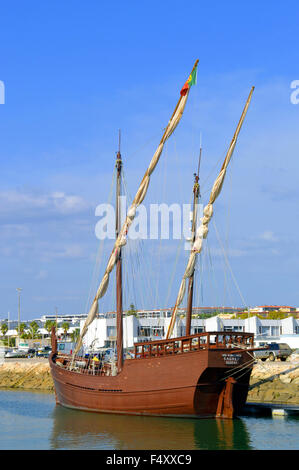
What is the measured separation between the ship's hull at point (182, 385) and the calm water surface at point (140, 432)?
588mm

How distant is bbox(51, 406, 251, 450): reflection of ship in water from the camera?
2617 cm

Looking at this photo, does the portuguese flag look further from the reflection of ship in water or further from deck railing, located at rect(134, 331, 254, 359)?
the reflection of ship in water

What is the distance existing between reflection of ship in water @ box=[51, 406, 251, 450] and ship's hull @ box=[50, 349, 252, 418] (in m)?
0.58

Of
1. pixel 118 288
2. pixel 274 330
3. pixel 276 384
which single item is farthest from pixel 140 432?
pixel 274 330

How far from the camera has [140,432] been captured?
28828mm

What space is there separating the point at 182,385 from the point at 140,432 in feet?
11.2

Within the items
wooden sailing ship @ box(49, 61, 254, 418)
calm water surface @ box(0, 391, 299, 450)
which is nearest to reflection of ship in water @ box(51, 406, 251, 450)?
calm water surface @ box(0, 391, 299, 450)

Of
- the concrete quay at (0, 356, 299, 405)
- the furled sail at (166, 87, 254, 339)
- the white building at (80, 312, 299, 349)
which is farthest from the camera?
the white building at (80, 312, 299, 349)

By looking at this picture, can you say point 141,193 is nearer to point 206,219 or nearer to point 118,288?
point 206,219

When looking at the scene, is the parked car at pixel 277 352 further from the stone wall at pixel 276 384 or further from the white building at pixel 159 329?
the white building at pixel 159 329

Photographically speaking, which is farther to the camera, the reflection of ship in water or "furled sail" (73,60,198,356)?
"furled sail" (73,60,198,356)

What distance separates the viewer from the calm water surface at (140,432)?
86.1 ft
